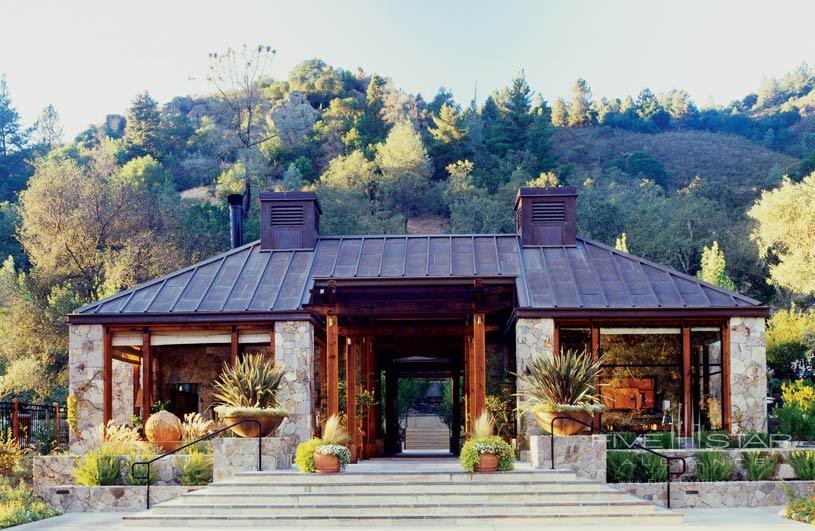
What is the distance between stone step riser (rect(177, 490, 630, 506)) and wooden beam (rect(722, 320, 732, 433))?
6.16 m

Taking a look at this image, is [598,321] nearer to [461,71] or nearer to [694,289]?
[694,289]

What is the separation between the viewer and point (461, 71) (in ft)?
235

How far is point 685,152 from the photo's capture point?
7050 cm

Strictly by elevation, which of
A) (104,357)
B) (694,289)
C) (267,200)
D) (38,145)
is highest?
(38,145)

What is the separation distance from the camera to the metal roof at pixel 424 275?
1984cm

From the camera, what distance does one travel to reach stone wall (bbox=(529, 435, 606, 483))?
49.8 feet

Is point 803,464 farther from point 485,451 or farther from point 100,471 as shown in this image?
point 100,471

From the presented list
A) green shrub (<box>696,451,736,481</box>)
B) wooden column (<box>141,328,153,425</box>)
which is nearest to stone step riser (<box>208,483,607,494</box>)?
green shrub (<box>696,451,736,481</box>)

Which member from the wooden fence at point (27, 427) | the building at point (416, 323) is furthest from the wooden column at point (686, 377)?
the wooden fence at point (27, 427)

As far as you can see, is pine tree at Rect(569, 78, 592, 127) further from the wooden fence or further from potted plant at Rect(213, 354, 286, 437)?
potted plant at Rect(213, 354, 286, 437)

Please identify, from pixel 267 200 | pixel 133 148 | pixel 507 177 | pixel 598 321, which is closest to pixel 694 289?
pixel 598 321

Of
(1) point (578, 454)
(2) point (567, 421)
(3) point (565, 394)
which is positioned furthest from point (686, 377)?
(1) point (578, 454)

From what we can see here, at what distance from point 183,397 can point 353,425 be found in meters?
5.64

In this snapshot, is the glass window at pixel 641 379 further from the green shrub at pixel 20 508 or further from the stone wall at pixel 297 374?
the green shrub at pixel 20 508
